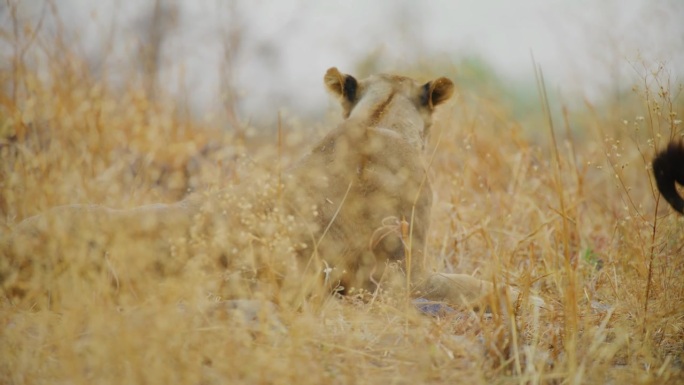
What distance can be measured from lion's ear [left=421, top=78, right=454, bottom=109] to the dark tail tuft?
166cm

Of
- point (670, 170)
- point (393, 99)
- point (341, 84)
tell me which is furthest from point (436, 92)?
point (670, 170)

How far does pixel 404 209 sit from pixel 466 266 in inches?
44.1

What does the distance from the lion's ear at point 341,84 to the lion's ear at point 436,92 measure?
1.49 feet

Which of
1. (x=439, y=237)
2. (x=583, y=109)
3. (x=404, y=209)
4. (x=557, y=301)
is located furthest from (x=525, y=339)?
(x=583, y=109)

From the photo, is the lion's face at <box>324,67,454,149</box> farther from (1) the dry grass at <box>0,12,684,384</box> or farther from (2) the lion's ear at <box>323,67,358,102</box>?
(1) the dry grass at <box>0,12,684,384</box>

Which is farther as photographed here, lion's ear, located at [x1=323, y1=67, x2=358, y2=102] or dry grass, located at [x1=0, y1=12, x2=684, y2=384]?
lion's ear, located at [x1=323, y1=67, x2=358, y2=102]

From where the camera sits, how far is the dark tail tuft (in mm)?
2654

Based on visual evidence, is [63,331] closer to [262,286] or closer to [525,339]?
[262,286]

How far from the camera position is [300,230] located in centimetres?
318

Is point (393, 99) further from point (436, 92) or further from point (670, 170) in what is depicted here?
point (670, 170)

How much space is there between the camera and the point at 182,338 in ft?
7.19

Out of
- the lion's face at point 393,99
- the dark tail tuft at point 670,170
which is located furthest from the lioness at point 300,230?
the dark tail tuft at point 670,170

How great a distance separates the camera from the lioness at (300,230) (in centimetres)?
278

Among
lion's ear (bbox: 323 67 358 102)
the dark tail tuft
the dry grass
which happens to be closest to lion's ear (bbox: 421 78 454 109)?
lion's ear (bbox: 323 67 358 102)
